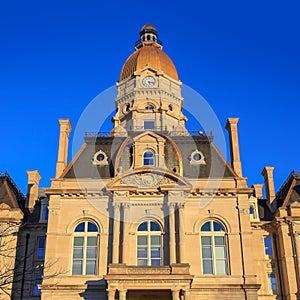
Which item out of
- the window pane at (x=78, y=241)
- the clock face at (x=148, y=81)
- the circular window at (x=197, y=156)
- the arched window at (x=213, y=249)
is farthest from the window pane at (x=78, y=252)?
the clock face at (x=148, y=81)

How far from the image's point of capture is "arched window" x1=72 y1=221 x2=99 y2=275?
34.2 m

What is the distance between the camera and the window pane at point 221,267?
112 feet

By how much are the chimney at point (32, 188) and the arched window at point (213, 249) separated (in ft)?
54.1

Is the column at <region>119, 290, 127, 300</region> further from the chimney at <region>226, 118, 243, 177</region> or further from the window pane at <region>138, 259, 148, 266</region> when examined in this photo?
the chimney at <region>226, 118, 243, 177</region>

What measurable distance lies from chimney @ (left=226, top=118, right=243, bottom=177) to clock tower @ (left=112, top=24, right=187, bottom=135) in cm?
1012

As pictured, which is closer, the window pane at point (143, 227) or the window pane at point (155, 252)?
the window pane at point (155, 252)

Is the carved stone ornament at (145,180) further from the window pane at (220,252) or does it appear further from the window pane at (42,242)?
the window pane at (42,242)

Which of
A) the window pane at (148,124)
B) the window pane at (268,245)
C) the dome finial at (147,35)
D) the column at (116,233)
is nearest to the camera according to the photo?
the column at (116,233)

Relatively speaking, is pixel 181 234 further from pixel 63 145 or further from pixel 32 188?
pixel 32 188

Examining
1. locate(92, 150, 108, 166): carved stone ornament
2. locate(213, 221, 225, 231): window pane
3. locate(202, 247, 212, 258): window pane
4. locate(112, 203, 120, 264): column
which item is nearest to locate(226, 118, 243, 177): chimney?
locate(213, 221, 225, 231): window pane

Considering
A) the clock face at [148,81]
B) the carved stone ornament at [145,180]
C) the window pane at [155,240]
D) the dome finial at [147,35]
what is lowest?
the window pane at [155,240]

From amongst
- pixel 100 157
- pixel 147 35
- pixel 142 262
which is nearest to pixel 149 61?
pixel 147 35

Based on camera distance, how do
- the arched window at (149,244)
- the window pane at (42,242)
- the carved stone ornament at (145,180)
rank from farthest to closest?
the window pane at (42,242) → the carved stone ornament at (145,180) → the arched window at (149,244)

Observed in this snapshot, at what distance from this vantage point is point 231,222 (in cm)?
3556
